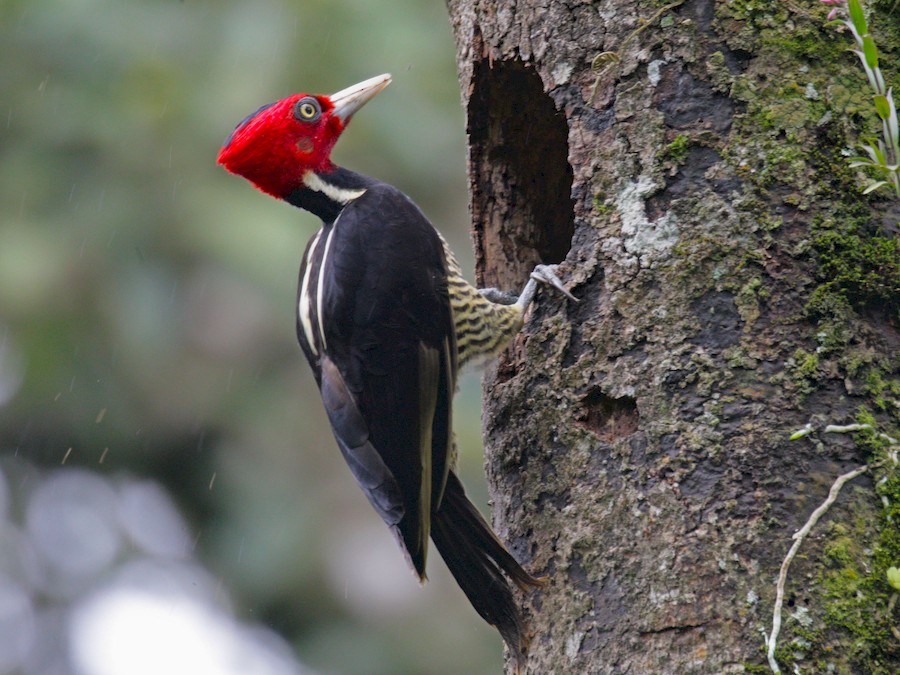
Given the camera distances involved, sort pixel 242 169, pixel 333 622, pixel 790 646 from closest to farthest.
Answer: pixel 790 646, pixel 242 169, pixel 333 622

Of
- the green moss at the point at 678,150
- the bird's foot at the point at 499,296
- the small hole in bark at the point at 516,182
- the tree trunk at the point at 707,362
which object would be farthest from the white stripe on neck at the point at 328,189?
the green moss at the point at 678,150

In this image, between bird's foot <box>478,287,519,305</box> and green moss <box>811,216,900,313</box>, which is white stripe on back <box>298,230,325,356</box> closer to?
bird's foot <box>478,287,519,305</box>

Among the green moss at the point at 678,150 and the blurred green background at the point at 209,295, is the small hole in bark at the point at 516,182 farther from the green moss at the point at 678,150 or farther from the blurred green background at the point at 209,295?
the blurred green background at the point at 209,295

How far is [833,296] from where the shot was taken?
2615 millimetres

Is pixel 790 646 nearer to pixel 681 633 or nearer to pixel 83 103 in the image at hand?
pixel 681 633

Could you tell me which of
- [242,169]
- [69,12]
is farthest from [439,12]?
[242,169]

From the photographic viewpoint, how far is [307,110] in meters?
4.07

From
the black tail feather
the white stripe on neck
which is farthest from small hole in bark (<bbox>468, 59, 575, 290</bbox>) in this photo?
the black tail feather

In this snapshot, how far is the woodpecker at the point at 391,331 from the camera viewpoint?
126 inches

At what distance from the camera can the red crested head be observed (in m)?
3.95

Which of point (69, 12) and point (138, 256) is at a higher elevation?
point (69, 12)

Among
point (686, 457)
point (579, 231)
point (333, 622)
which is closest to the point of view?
point (686, 457)

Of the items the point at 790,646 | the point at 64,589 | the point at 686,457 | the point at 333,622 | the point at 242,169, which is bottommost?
the point at 333,622

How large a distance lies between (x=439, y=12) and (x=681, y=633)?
7.05 m
